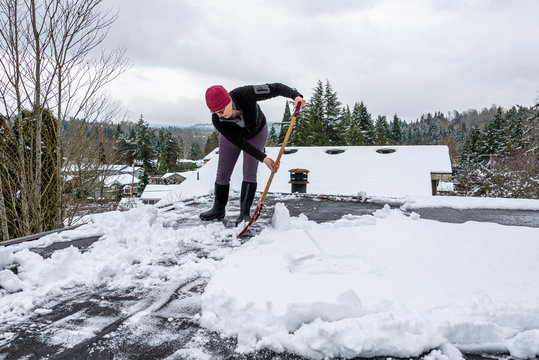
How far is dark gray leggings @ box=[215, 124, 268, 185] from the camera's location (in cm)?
301

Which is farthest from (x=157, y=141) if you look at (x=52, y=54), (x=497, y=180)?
(x=52, y=54)

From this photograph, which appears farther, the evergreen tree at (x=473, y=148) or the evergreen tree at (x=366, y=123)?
the evergreen tree at (x=473, y=148)

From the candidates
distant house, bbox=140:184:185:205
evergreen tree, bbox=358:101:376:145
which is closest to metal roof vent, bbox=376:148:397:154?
evergreen tree, bbox=358:101:376:145

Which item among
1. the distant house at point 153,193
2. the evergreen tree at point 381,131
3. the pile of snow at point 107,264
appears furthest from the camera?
the evergreen tree at point 381,131

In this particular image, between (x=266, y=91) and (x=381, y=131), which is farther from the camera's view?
(x=381, y=131)

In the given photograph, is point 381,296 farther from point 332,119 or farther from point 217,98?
point 332,119

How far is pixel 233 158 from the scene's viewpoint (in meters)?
3.07

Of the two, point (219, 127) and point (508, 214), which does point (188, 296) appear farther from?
point (508, 214)

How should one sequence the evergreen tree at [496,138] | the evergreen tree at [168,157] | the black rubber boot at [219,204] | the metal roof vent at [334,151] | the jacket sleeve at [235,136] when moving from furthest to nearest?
the evergreen tree at [168,157] → the evergreen tree at [496,138] → the metal roof vent at [334,151] → the black rubber boot at [219,204] → the jacket sleeve at [235,136]

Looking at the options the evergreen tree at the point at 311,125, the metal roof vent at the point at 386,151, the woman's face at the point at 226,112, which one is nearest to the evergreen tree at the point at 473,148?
the evergreen tree at the point at 311,125

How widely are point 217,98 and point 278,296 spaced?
1696 mm

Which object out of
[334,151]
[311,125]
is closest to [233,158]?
[334,151]

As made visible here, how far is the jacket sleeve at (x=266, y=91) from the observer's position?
2.75 m

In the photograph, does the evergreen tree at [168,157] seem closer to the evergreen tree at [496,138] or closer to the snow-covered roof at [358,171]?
the snow-covered roof at [358,171]
